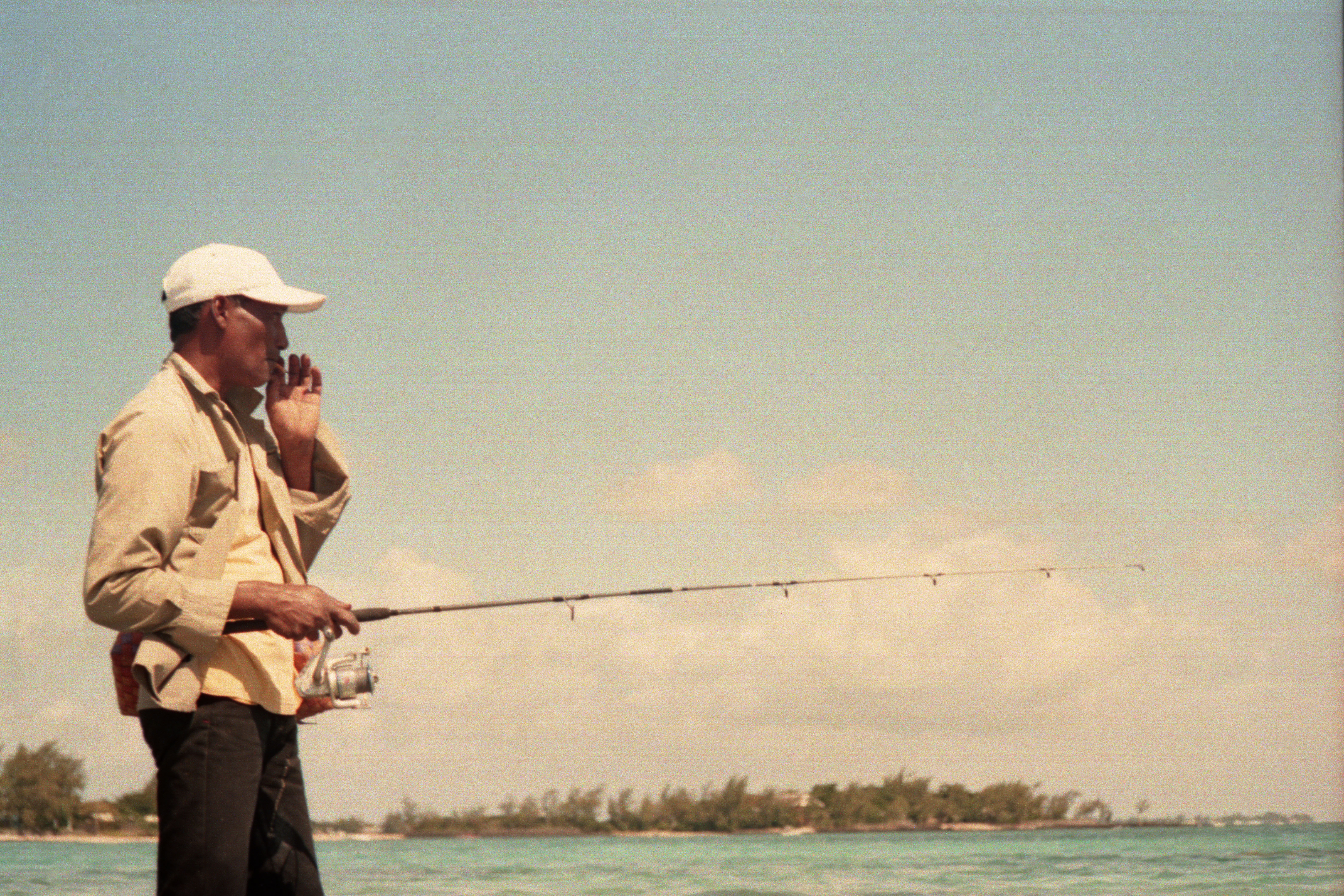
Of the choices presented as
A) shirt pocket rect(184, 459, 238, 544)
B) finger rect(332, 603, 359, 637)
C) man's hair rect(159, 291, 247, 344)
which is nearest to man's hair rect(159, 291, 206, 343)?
man's hair rect(159, 291, 247, 344)

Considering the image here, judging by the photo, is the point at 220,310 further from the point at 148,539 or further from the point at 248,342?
the point at 148,539

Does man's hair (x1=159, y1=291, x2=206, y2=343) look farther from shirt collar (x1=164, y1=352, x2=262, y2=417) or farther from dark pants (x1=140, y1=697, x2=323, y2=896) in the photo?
dark pants (x1=140, y1=697, x2=323, y2=896)

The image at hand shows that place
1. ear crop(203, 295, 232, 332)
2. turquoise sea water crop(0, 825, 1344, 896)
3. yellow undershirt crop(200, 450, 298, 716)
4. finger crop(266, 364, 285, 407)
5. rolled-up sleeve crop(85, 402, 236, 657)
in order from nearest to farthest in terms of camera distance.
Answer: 1. rolled-up sleeve crop(85, 402, 236, 657)
2. yellow undershirt crop(200, 450, 298, 716)
3. ear crop(203, 295, 232, 332)
4. finger crop(266, 364, 285, 407)
5. turquoise sea water crop(0, 825, 1344, 896)

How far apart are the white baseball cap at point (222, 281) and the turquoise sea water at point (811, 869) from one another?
8142mm

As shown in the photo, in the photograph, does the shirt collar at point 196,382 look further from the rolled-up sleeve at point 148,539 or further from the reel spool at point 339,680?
the reel spool at point 339,680

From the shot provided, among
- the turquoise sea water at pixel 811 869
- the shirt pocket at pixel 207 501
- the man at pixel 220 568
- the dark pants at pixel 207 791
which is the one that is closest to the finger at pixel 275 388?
the man at pixel 220 568

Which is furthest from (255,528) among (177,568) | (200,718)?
(200,718)

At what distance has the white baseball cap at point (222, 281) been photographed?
2.15 meters

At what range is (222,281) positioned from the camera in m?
2.15

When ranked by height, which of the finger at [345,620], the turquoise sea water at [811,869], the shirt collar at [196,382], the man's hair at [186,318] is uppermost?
the man's hair at [186,318]

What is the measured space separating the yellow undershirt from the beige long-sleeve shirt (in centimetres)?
2

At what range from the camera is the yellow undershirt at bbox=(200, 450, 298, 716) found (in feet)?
6.64

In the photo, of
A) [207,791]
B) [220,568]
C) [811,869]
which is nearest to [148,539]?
[220,568]

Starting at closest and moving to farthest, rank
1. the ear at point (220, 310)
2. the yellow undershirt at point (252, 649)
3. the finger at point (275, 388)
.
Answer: the yellow undershirt at point (252, 649) < the ear at point (220, 310) < the finger at point (275, 388)
